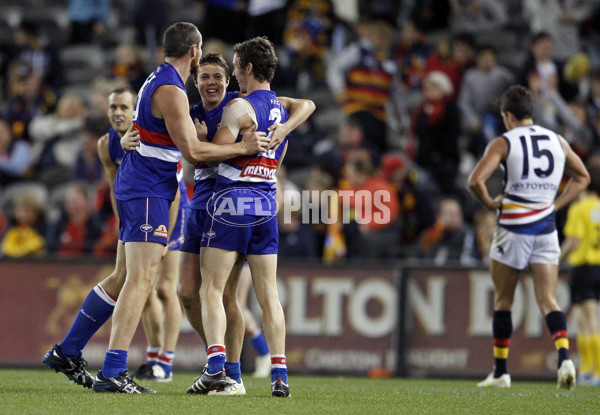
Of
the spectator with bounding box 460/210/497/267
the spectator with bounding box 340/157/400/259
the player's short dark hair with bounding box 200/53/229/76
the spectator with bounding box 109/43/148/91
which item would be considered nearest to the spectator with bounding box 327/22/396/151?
the spectator with bounding box 340/157/400/259

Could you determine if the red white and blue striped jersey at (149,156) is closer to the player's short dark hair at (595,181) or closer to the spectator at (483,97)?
the player's short dark hair at (595,181)

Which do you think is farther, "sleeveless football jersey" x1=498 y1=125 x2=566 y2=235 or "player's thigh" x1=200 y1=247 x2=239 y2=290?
"sleeveless football jersey" x1=498 y1=125 x2=566 y2=235

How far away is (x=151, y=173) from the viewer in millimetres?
6598

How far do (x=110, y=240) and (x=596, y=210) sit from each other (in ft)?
20.3

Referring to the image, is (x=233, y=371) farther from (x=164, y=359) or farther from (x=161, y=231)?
(x=164, y=359)

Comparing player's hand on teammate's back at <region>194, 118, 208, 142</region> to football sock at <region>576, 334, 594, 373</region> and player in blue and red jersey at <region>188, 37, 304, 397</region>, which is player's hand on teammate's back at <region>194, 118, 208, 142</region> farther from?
football sock at <region>576, 334, 594, 373</region>

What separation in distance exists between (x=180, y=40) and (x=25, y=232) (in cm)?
701

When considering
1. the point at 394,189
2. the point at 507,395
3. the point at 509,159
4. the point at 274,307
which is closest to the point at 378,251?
the point at 394,189

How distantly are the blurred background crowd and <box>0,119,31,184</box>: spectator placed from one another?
2cm

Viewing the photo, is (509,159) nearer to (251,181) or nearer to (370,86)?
(251,181)

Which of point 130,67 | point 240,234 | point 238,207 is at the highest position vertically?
point 130,67

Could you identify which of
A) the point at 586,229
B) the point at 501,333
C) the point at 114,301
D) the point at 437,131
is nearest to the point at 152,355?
the point at 114,301

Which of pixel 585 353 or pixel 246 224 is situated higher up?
pixel 246 224

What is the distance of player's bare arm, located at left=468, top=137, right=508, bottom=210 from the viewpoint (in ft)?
27.9
